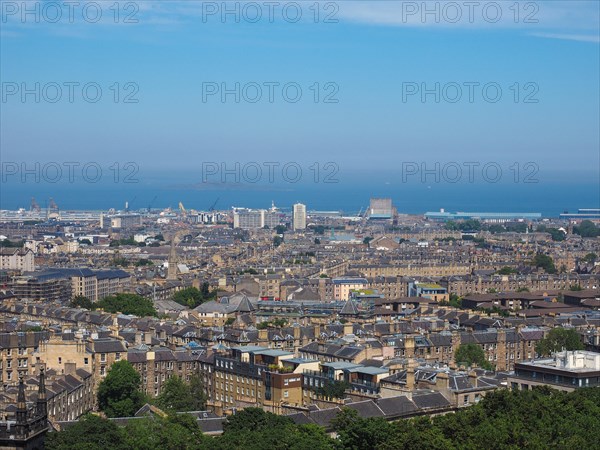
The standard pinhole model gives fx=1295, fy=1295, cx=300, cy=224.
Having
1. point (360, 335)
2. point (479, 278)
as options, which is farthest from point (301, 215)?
point (360, 335)

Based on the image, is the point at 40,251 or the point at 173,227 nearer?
the point at 40,251

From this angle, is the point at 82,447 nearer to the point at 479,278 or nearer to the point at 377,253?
the point at 479,278

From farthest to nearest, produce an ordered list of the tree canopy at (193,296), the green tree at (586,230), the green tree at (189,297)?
the green tree at (586,230) → the tree canopy at (193,296) → the green tree at (189,297)

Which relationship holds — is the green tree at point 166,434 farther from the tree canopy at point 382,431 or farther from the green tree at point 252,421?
the green tree at point 252,421

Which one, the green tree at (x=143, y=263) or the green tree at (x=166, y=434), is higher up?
the green tree at (x=143, y=263)

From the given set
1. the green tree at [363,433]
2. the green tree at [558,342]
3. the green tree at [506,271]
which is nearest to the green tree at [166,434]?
the green tree at [363,433]

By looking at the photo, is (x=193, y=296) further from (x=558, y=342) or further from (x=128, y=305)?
(x=558, y=342)

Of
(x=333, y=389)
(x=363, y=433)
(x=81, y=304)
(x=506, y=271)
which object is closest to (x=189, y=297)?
(x=81, y=304)
